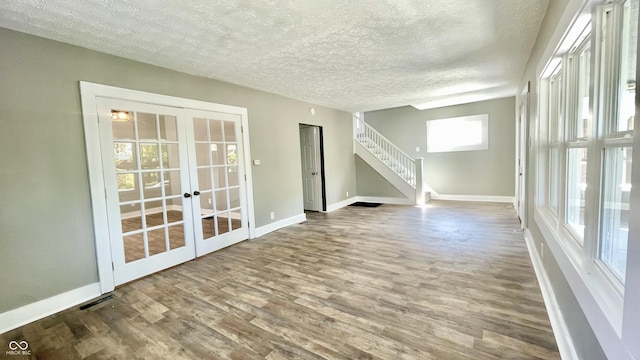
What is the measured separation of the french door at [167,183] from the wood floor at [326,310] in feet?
1.09

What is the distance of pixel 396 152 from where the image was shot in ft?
23.8

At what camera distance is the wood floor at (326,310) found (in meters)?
1.82

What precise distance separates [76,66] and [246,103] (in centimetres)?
207

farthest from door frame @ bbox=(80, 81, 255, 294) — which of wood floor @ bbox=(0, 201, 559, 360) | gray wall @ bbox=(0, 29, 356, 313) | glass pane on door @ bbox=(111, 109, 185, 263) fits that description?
wood floor @ bbox=(0, 201, 559, 360)

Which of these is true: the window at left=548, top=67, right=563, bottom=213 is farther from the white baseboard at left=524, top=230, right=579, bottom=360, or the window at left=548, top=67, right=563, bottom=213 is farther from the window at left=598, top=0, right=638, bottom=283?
the window at left=598, top=0, right=638, bottom=283

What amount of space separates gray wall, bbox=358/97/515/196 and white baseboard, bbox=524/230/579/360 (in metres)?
4.35

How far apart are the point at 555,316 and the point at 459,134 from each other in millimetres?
5948

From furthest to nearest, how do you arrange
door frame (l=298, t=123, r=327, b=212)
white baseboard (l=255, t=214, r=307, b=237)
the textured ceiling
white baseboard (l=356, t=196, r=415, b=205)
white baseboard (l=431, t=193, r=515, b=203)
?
white baseboard (l=356, t=196, r=415, b=205)
white baseboard (l=431, t=193, r=515, b=203)
door frame (l=298, t=123, r=327, b=212)
white baseboard (l=255, t=214, r=307, b=237)
the textured ceiling

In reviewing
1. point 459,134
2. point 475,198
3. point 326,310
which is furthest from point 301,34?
point 475,198

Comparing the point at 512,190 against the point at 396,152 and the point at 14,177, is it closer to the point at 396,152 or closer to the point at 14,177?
the point at 396,152

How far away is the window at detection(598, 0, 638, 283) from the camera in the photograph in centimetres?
114

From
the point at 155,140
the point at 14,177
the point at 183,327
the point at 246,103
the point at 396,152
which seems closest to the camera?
the point at 183,327

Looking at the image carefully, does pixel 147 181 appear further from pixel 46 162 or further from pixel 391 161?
pixel 391 161

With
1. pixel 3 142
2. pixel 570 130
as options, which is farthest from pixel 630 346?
pixel 3 142
